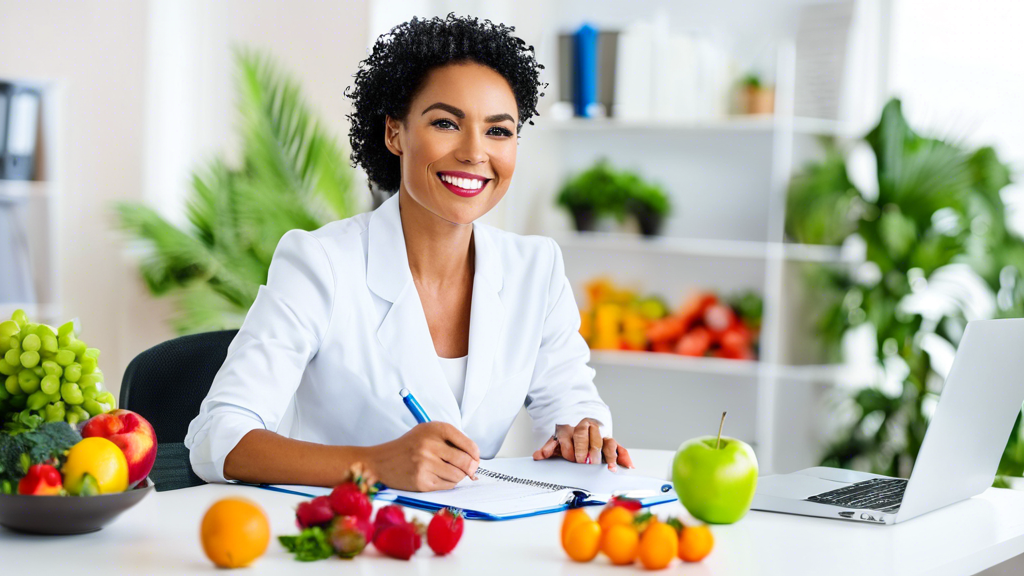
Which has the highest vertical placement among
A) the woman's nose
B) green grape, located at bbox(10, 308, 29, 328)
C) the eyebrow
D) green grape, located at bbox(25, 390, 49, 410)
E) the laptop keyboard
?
the eyebrow

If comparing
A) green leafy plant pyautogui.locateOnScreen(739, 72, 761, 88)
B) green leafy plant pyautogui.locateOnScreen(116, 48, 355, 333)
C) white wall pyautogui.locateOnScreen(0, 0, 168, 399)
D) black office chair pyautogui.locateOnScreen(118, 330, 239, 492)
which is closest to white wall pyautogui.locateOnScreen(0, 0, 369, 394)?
white wall pyautogui.locateOnScreen(0, 0, 168, 399)

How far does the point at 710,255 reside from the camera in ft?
13.3

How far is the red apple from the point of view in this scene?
117 centimetres

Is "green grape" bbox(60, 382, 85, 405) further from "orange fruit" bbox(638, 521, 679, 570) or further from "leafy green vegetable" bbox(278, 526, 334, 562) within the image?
"orange fruit" bbox(638, 521, 679, 570)

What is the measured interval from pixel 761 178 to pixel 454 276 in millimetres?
2335

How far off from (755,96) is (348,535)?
3.09 m

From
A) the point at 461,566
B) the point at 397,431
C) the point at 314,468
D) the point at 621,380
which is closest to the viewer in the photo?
the point at 461,566

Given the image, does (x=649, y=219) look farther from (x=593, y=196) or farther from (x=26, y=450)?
(x=26, y=450)

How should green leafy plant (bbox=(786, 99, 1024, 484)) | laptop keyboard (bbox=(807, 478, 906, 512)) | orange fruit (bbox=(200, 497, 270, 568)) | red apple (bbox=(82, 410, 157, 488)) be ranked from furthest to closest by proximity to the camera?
green leafy plant (bbox=(786, 99, 1024, 484)), laptop keyboard (bbox=(807, 478, 906, 512)), red apple (bbox=(82, 410, 157, 488)), orange fruit (bbox=(200, 497, 270, 568))

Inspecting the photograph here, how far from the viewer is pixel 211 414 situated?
1.51 metres

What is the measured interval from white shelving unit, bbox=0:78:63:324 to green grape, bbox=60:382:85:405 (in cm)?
306

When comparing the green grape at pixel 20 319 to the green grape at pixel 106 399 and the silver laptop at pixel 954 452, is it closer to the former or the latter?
the green grape at pixel 106 399

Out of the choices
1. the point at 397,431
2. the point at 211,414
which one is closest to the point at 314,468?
the point at 211,414

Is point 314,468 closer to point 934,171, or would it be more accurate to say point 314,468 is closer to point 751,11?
point 934,171
